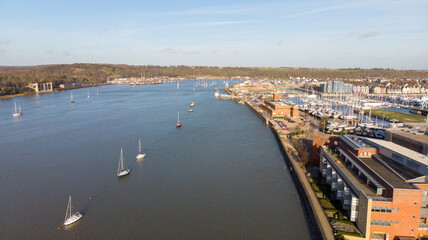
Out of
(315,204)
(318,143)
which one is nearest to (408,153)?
(315,204)

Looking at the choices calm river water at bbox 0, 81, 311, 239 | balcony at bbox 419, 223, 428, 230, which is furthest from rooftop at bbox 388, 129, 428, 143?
calm river water at bbox 0, 81, 311, 239

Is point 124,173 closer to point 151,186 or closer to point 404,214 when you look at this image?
point 151,186

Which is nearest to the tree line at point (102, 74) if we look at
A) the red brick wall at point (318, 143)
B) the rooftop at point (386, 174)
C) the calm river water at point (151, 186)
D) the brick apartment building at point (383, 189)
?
the calm river water at point (151, 186)

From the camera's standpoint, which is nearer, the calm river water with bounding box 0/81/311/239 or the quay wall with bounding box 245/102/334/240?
the quay wall with bounding box 245/102/334/240

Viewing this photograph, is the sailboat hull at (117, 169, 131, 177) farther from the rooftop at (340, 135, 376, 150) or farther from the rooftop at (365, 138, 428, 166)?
the rooftop at (365, 138, 428, 166)

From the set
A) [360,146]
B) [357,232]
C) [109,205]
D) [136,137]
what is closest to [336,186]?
[360,146]

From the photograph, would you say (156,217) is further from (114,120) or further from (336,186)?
(114,120)

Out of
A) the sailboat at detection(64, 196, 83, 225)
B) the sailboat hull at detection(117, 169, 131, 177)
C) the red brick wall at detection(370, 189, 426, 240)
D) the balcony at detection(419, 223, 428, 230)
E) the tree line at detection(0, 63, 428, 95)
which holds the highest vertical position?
the tree line at detection(0, 63, 428, 95)
